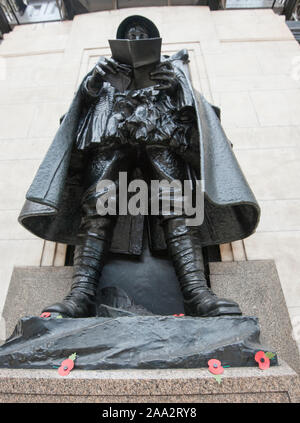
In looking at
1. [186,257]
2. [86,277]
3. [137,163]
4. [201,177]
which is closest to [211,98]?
[137,163]

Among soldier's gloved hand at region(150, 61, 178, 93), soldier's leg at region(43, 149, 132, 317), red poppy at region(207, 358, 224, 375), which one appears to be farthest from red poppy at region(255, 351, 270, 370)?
soldier's gloved hand at region(150, 61, 178, 93)

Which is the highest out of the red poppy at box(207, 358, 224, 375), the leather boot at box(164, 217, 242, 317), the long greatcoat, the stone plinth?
the long greatcoat

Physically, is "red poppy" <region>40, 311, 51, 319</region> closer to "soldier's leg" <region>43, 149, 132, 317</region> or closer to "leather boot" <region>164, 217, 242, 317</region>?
"soldier's leg" <region>43, 149, 132, 317</region>

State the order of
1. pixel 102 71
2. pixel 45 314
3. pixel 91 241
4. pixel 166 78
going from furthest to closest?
1. pixel 166 78
2. pixel 102 71
3. pixel 91 241
4. pixel 45 314

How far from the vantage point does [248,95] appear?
3508 millimetres

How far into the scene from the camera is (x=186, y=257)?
174cm

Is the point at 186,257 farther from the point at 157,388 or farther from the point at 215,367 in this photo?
the point at 157,388

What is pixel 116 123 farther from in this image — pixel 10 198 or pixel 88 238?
pixel 10 198

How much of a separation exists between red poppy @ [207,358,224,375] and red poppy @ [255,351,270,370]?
0.15 meters

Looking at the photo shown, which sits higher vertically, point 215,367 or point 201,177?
point 201,177

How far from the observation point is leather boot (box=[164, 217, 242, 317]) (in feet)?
4.75

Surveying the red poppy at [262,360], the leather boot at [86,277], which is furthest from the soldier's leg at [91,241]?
the red poppy at [262,360]

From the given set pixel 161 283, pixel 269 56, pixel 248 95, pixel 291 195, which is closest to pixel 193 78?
pixel 248 95

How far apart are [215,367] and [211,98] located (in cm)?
306
